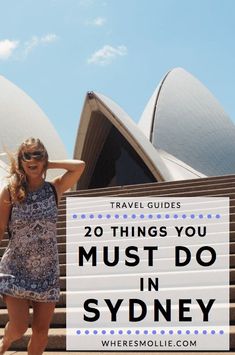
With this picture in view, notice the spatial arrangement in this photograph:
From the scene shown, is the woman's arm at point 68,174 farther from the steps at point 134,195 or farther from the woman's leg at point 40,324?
the steps at point 134,195

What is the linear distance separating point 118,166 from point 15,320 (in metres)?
14.2

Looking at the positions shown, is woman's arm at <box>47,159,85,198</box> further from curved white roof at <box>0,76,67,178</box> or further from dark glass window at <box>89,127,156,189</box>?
curved white roof at <box>0,76,67,178</box>

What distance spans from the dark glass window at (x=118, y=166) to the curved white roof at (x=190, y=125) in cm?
252

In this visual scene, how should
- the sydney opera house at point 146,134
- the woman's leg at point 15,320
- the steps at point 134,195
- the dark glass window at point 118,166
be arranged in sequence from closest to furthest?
1. the woman's leg at point 15,320
2. the steps at point 134,195
3. the sydney opera house at point 146,134
4. the dark glass window at point 118,166

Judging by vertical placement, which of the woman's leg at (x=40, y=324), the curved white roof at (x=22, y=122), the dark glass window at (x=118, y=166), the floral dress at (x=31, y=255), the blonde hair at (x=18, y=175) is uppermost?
the curved white roof at (x=22, y=122)

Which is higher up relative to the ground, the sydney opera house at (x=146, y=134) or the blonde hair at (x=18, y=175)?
the sydney opera house at (x=146, y=134)

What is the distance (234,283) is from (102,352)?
1.08 metres

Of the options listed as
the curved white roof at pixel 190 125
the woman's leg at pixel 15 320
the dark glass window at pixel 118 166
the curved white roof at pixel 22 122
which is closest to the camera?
the woman's leg at pixel 15 320

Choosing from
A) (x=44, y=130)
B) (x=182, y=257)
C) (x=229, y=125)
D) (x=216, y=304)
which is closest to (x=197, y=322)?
(x=216, y=304)

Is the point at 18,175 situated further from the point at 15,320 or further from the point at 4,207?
the point at 15,320

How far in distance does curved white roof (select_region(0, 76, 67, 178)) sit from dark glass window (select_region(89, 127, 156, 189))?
150 cm

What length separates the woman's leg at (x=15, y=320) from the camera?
70.1 inches

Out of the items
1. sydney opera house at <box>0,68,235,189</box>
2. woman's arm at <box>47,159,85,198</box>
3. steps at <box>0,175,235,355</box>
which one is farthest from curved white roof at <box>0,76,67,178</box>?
woman's arm at <box>47,159,85,198</box>

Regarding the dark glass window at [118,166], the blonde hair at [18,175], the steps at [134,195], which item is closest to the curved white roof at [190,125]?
the dark glass window at [118,166]
